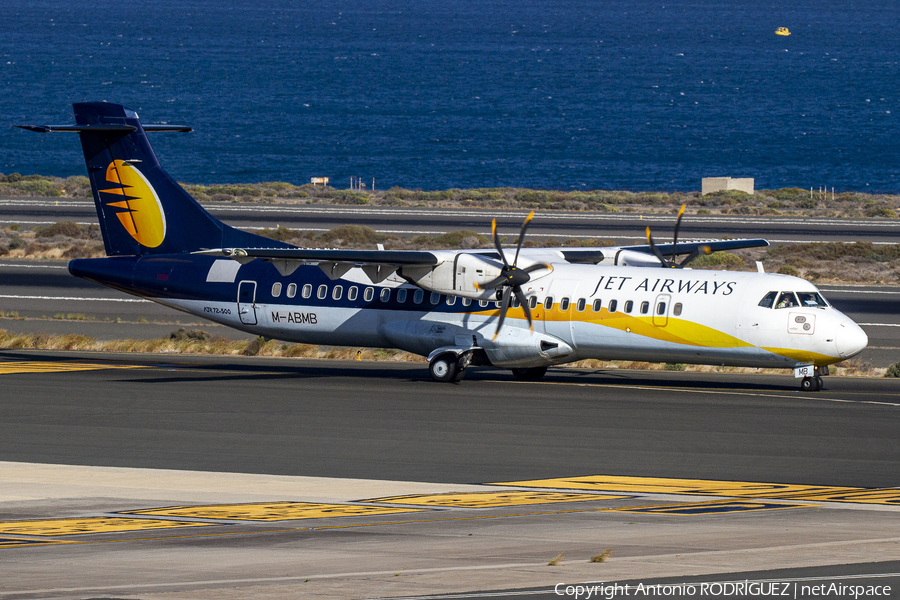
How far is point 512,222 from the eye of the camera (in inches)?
3029

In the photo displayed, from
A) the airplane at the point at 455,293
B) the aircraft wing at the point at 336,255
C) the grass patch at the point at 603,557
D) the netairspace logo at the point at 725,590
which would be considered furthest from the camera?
the aircraft wing at the point at 336,255

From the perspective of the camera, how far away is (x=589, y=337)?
1152 inches

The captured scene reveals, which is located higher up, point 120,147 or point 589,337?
point 120,147

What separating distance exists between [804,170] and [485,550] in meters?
140

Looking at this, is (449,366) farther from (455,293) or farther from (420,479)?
(420,479)

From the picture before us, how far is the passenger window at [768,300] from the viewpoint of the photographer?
91.2ft

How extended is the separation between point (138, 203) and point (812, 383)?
60.6 ft

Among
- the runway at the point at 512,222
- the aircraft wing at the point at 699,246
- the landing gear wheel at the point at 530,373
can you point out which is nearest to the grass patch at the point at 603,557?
the landing gear wheel at the point at 530,373

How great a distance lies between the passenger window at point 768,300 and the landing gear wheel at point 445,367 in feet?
24.6

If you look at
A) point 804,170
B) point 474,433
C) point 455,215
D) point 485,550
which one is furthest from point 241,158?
point 485,550

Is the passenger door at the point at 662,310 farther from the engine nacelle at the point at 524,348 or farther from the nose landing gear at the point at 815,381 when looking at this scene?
the nose landing gear at the point at 815,381

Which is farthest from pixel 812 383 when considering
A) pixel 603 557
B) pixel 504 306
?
pixel 603 557

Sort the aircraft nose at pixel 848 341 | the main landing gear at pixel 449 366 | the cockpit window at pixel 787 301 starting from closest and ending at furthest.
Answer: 1. the aircraft nose at pixel 848 341
2. the cockpit window at pixel 787 301
3. the main landing gear at pixel 449 366

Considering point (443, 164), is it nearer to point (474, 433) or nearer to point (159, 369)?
point (159, 369)
